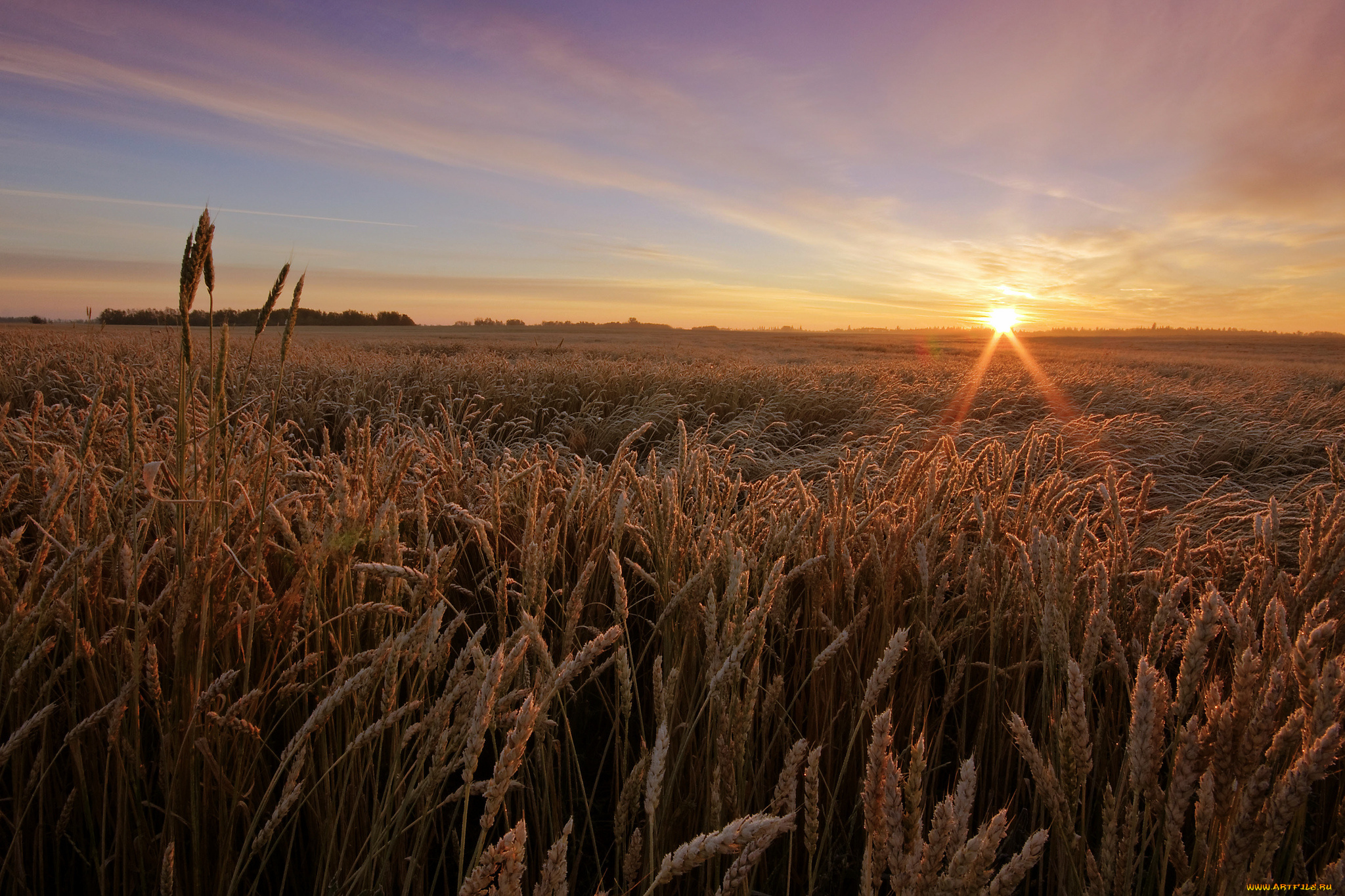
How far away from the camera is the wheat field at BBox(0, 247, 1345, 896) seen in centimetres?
83

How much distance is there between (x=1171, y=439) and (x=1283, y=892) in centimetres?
611

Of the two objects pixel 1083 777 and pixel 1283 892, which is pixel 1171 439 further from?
pixel 1083 777

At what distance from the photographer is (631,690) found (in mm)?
1495

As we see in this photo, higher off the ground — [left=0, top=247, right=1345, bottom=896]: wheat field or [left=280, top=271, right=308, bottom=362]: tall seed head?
[left=280, top=271, right=308, bottom=362]: tall seed head

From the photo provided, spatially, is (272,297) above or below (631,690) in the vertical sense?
above

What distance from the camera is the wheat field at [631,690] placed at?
0.83 metres

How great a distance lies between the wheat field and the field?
0.04 ft

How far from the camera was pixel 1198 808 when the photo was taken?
2.55 ft

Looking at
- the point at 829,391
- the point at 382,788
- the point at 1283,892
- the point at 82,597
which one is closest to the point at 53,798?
the point at 82,597

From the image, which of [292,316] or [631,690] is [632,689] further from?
[292,316]

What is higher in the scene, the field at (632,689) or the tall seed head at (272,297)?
the tall seed head at (272,297)

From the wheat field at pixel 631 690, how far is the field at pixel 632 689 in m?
0.01

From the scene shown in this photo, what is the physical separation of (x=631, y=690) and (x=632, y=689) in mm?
137

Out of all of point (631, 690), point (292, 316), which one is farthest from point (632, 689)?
point (292, 316)
